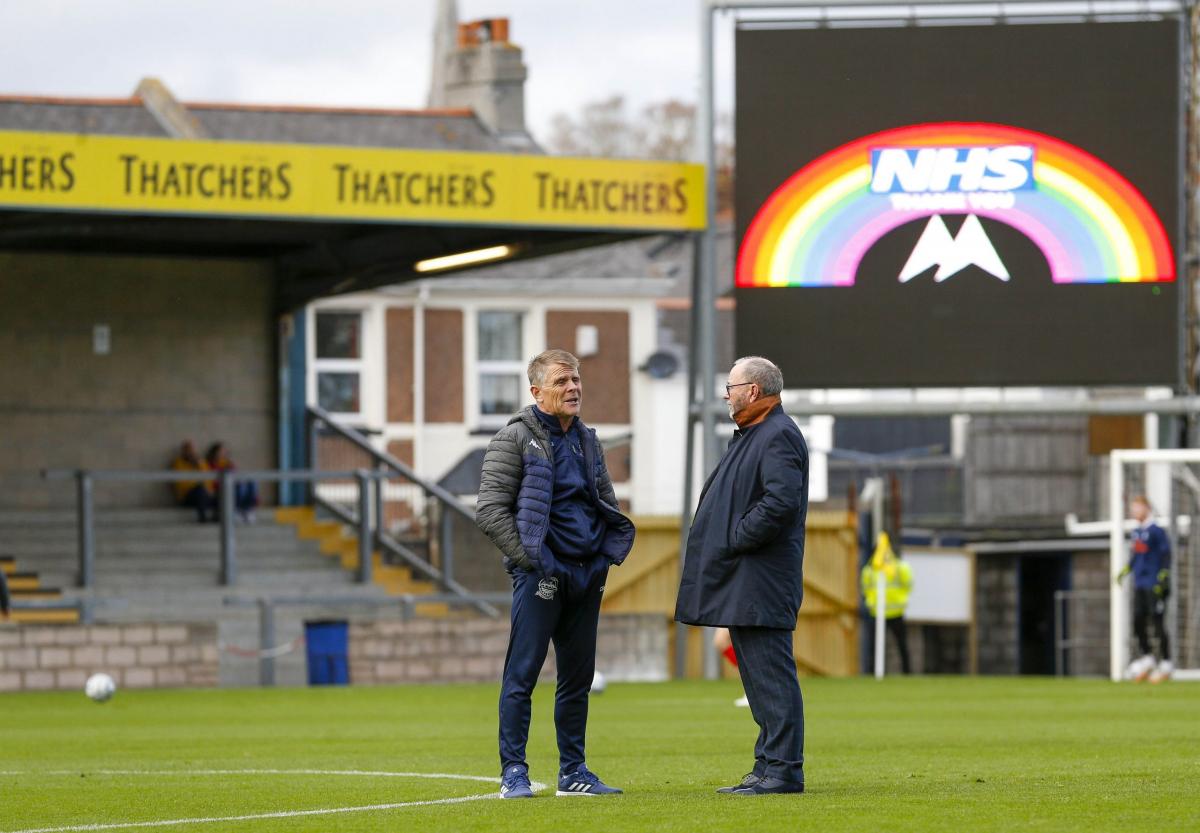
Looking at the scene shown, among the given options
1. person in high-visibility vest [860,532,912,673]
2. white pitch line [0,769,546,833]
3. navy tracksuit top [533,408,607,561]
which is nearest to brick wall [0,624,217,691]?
person in high-visibility vest [860,532,912,673]

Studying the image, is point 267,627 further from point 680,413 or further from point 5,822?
point 680,413

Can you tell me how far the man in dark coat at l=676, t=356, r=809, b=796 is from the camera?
757 cm

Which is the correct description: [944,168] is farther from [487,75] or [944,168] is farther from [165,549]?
[487,75]

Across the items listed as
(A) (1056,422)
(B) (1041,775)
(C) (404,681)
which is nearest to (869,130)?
(C) (404,681)

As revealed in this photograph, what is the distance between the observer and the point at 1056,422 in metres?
34.6

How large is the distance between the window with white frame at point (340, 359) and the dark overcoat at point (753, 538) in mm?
29983

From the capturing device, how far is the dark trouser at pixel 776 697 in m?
7.61

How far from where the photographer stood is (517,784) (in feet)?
25.3

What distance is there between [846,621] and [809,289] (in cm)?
754

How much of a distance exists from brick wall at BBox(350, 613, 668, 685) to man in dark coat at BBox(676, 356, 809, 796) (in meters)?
13.1

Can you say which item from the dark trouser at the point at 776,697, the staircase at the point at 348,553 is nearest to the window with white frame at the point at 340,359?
the staircase at the point at 348,553

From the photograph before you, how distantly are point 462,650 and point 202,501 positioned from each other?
492 cm

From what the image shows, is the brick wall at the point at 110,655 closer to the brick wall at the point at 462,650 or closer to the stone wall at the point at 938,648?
the brick wall at the point at 462,650

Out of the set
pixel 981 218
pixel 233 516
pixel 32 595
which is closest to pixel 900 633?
pixel 981 218
